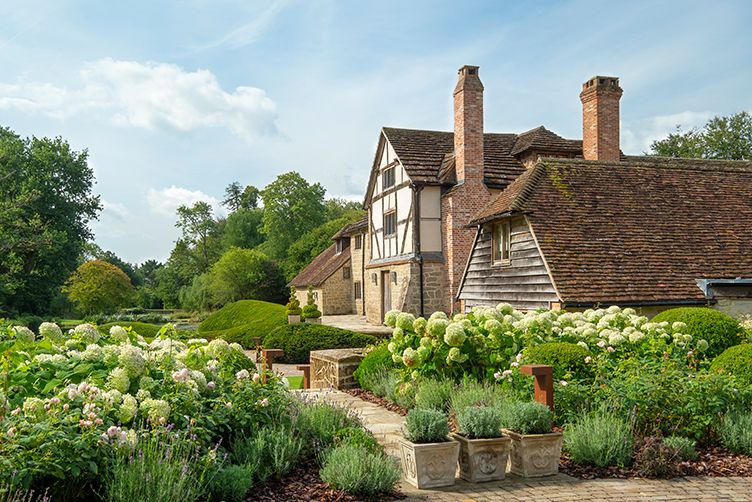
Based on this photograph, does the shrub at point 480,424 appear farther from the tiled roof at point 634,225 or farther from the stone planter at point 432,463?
the tiled roof at point 634,225

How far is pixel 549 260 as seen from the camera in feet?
48.1

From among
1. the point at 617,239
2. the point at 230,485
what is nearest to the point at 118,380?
the point at 230,485

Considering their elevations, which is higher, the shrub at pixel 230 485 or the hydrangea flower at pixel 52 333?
the hydrangea flower at pixel 52 333

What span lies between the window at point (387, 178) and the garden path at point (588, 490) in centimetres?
2166

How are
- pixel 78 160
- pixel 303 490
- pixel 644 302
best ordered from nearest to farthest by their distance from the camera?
pixel 303 490
pixel 644 302
pixel 78 160

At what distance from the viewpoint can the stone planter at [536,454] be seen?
591cm

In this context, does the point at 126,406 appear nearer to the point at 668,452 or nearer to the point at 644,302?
the point at 668,452

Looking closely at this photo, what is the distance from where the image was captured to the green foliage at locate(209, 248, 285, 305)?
48.3 meters

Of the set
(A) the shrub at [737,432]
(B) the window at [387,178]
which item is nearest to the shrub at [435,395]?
(A) the shrub at [737,432]

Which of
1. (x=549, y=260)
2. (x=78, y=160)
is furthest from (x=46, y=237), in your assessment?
(x=549, y=260)

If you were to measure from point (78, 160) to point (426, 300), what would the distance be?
96.1ft

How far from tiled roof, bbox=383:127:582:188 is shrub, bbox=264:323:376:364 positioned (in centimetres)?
819

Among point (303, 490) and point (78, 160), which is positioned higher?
point (78, 160)

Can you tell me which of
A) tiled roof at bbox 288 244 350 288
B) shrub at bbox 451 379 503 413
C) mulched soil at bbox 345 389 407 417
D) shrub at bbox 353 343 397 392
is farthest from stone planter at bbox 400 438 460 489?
tiled roof at bbox 288 244 350 288
